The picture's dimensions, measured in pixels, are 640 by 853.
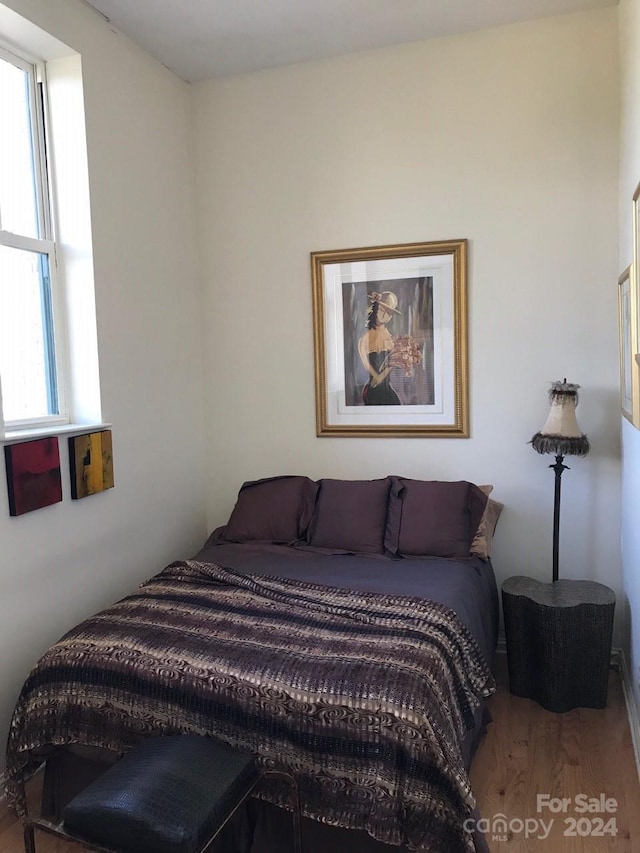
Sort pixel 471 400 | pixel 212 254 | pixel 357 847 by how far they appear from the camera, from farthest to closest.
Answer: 1. pixel 212 254
2. pixel 471 400
3. pixel 357 847

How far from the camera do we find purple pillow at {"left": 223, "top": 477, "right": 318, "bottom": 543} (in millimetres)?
3023

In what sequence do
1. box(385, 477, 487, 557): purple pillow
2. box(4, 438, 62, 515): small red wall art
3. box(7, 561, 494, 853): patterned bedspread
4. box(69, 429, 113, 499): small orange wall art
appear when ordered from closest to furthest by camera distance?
box(7, 561, 494, 853): patterned bedspread → box(4, 438, 62, 515): small red wall art → box(69, 429, 113, 499): small orange wall art → box(385, 477, 487, 557): purple pillow

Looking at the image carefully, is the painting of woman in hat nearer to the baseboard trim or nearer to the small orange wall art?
the small orange wall art

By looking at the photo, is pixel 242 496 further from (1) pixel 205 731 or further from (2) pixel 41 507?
(1) pixel 205 731

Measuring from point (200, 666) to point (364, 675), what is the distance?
1.59 ft

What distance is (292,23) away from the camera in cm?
280

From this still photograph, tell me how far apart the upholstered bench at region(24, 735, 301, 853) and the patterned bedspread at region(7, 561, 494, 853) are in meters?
0.13

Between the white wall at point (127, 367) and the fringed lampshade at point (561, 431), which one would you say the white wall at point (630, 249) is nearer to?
the fringed lampshade at point (561, 431)

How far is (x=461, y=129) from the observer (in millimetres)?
2998

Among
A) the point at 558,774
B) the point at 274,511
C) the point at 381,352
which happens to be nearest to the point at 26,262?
the point at 274,511

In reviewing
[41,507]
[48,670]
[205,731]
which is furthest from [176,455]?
[205,731]

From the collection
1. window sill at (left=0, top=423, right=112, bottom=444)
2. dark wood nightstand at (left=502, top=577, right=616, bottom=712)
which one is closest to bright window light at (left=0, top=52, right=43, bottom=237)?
window sill at (left=0, top=423, right=112, bottom=444)

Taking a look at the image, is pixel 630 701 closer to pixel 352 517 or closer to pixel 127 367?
pixel 352 517

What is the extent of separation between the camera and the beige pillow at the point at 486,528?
2.80 metres
